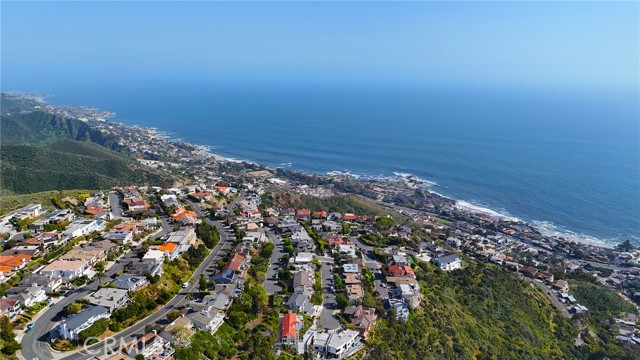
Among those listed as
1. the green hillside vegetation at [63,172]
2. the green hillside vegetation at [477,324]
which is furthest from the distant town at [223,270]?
the green hillside vegetation at [63,172]

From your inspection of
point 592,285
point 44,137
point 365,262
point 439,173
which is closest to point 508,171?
point 439,173

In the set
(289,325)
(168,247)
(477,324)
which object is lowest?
(477,324)

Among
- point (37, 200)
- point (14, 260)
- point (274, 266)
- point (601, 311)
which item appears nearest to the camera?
point (14, 260)

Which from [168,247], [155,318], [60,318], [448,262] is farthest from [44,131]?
[448,262]

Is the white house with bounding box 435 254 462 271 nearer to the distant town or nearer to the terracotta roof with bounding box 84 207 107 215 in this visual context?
the distant town

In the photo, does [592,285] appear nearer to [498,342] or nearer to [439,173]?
[498,342]

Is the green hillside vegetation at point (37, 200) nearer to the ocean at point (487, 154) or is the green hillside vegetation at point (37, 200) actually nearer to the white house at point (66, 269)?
the white house at point (66, 269)

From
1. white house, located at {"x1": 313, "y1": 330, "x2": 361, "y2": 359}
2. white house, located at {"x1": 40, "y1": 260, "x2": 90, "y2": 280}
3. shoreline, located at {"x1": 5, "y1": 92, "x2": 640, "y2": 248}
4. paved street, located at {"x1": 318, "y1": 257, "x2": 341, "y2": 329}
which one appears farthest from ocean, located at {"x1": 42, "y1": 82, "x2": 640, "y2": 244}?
white house, located at {"x1": 40, "y1": 260, "x2": 90, "y2": 280}

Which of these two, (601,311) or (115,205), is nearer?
(115,205)

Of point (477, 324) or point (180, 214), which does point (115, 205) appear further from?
point (477, 324)
